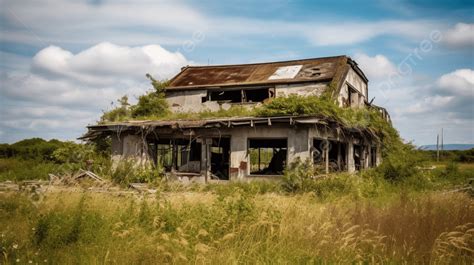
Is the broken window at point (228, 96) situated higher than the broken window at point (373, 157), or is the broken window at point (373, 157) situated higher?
the broken window at point (228, 96)

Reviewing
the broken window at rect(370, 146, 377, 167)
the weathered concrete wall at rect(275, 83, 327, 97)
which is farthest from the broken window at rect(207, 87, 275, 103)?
the broken window at rect(370, 146, 377, 167)

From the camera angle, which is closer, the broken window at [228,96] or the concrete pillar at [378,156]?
the broken window at [228,96]

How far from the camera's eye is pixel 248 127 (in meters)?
16.3

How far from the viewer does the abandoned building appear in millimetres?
15844

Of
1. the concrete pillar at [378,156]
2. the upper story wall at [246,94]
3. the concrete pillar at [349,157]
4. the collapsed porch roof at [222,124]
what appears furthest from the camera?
the concrete pillar at [378,156]

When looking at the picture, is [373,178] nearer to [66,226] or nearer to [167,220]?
[167,220]

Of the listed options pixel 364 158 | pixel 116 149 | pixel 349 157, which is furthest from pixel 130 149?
pixel 364 158

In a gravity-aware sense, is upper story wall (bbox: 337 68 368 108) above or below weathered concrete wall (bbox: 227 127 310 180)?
above

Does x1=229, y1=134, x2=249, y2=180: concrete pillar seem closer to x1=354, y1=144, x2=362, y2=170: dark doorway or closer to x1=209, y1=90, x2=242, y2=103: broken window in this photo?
x1=209, y1=90, x2=242, y2=103: broken window

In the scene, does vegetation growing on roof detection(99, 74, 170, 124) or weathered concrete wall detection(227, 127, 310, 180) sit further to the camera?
vegetation growing on roof detection(99, 74, 170, 124)

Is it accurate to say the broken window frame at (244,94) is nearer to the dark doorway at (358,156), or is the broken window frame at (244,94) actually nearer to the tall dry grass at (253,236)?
the dark doorway at (358,156)

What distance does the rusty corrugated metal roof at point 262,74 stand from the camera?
19734 millimetres

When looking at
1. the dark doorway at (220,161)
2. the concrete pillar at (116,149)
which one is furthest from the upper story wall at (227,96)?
the concrete pillar at (116,149)

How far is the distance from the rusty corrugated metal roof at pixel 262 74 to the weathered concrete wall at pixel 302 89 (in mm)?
249
